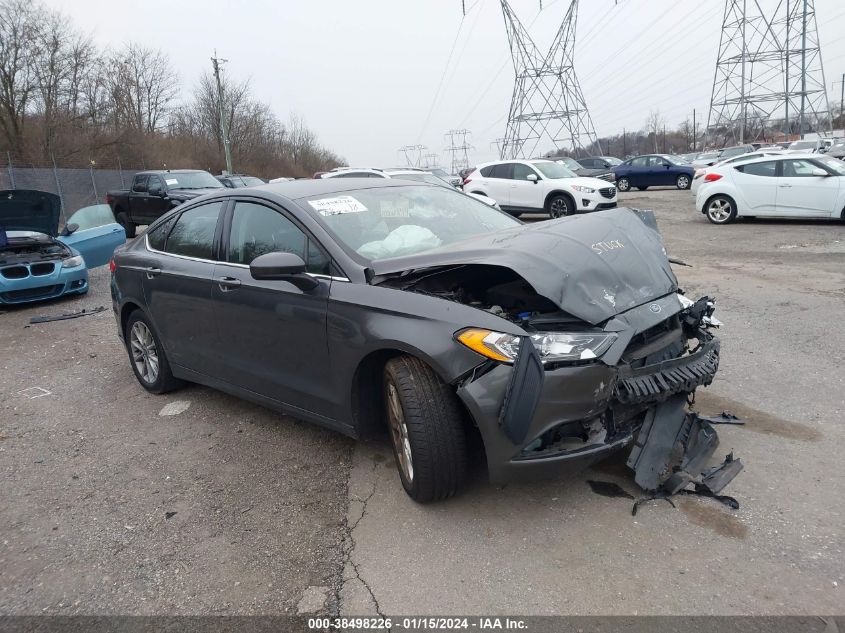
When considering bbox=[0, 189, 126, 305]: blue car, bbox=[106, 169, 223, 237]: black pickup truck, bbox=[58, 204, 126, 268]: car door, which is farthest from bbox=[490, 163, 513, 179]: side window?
bbox=[0, 189, 126, 305]: blue car

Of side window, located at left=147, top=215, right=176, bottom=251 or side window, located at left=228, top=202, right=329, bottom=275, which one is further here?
side window, located at left=147, top=215, right=176, bottom=251

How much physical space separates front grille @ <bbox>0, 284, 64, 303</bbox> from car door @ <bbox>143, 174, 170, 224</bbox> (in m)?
7.84

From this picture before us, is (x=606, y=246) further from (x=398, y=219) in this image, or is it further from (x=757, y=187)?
(x=757, y=187)

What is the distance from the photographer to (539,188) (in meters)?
16.4

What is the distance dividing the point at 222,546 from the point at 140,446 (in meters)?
1.58

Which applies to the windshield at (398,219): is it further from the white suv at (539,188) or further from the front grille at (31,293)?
the white suv at (539,188)

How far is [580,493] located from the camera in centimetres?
323

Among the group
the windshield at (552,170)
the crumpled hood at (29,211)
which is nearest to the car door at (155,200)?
the crumpled hood at (29,211)

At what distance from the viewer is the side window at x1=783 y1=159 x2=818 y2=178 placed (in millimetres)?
12984

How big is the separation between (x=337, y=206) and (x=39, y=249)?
25.5 ft

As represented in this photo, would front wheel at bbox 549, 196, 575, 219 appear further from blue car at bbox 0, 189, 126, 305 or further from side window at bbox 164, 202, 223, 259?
side window at bbox 164, 202, 223, 259

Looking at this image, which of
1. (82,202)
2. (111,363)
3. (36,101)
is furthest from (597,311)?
(36,101)

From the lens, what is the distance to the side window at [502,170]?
17172 mm

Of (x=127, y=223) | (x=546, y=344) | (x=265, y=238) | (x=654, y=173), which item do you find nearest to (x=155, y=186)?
(x=127, y=223)
